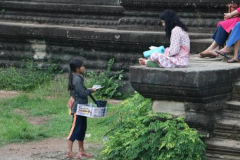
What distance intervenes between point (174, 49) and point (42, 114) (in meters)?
2.61

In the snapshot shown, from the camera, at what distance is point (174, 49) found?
6.27 meters

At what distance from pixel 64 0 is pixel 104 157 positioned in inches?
240

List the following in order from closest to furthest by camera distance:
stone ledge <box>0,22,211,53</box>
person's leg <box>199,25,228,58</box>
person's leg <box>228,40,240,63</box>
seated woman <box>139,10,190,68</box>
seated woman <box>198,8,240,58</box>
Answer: seated woman <box>139,10,190,68</box> < person's leg <box>228,40,240,63</box> < seated woman <box>198,8,240,58</box> < person's leg <box>199,25,228,58</box> < stone ledge <box>0,22,211,53</box>

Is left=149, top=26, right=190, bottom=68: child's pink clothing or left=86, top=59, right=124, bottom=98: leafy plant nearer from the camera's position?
left=149, top=26, right=190, bottom=68: child's pink clothing

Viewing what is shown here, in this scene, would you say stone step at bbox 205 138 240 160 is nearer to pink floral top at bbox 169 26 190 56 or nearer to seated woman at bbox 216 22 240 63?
pink floral top at bbox 169 26 190 56

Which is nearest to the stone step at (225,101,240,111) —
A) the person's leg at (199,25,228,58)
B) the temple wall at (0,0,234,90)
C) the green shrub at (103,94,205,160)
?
the green shrub at (103,94,205,160)

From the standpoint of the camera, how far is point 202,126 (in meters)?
5.50

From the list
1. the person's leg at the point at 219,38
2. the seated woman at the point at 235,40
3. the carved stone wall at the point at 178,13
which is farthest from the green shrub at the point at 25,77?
the seated woman at the point at 235,40

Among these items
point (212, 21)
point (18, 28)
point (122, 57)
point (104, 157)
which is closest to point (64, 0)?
point (18, 28)

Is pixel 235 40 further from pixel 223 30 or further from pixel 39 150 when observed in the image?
pixel 39 150

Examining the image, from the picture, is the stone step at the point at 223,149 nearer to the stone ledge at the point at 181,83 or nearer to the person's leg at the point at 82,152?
the stone ledge at the point at 181,83

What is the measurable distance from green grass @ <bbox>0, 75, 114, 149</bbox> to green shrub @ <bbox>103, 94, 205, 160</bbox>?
625mm

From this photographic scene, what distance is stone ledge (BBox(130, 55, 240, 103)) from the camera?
210 inches

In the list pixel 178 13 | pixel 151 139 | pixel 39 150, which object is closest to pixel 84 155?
pixel 39 150
